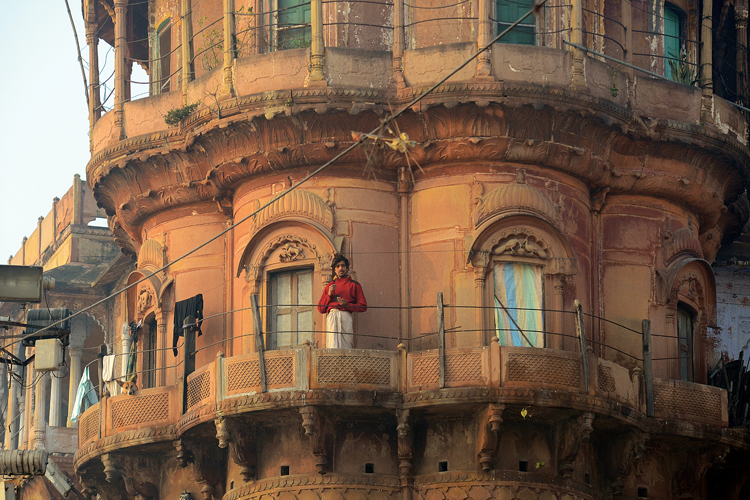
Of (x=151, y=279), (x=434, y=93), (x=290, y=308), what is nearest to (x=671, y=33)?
(x=434, y=93)

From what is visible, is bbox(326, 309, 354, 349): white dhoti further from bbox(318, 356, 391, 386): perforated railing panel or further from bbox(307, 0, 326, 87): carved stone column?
bbox(307, 0, 326, 87): carved stone column

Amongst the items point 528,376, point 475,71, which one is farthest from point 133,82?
point 528,376

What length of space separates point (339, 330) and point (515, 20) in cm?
570

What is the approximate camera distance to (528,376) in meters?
25.5

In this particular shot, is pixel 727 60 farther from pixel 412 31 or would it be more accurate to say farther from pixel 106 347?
pixel 106 347

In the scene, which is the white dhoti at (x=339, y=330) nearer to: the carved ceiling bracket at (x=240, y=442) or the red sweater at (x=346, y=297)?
the red sweater at (x=346, y=297)

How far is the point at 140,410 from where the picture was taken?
1102 inches

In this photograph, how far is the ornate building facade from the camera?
25906mm

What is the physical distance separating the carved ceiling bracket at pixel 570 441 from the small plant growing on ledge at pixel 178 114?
24.4 feet

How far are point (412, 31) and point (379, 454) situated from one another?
6394 mm

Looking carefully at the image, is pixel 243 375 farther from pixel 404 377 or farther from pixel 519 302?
pixel 519 302

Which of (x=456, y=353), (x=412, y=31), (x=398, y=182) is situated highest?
(x=412, y=31)

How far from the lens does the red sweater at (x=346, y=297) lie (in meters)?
26.2

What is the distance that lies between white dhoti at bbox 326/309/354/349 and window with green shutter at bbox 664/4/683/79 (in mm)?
7214
